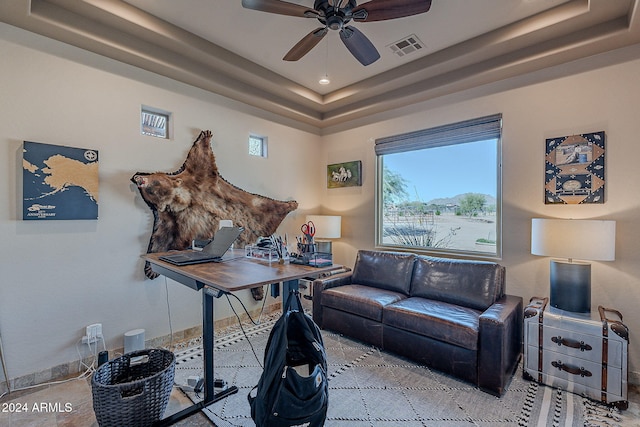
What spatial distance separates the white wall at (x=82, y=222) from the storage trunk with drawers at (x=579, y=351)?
314 centimetres

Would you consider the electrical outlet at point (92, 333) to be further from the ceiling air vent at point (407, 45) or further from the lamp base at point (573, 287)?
the lamp base at point (573, 287)

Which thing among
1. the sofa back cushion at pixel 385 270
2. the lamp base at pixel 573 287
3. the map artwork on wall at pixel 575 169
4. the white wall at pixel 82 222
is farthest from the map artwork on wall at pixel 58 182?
the map artwork on wall at pixel 575 169

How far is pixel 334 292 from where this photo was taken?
316cm

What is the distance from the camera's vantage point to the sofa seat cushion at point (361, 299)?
9.26ft

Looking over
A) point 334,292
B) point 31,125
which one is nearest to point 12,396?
point 31,125

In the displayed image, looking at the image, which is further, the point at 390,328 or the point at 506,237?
the point at 506,237

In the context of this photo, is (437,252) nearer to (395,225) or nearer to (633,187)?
(395,225)

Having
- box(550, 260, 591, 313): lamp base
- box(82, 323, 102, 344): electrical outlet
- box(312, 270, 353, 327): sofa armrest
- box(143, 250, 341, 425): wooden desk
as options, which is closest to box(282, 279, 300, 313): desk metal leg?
box(143, 250, 341, 425): wooden desk

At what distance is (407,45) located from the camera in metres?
2.82

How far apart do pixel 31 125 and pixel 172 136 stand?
104 cm

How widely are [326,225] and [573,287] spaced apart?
2553mm

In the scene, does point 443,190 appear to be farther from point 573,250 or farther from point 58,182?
point 58,182

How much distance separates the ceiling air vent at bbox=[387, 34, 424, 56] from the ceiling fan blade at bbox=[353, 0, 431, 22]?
86cm

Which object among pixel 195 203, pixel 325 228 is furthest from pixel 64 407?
pixel 325 228
